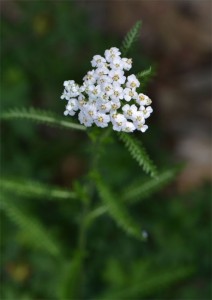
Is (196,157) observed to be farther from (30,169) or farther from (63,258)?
(63,258)

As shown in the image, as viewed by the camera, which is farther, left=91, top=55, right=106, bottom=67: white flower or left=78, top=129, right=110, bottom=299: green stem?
left=78, top=129, right=110, bottom=299: green stem

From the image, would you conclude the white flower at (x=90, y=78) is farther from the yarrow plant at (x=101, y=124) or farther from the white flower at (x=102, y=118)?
the white flower at (x=102, y=118)

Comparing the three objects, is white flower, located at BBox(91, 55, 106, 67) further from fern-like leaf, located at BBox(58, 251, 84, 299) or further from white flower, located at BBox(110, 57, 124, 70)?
fern-like leaf, located at BBox(58, 251, 84, 299)

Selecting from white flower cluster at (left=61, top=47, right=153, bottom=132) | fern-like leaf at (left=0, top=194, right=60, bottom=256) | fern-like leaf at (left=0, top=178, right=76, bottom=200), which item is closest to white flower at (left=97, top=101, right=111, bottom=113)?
white flower cluster at (left=61, top=47, right=153, bottom=132)

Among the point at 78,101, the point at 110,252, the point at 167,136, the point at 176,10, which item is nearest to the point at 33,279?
the point at 110,252

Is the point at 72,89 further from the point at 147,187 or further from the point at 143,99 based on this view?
the point at 147,187
